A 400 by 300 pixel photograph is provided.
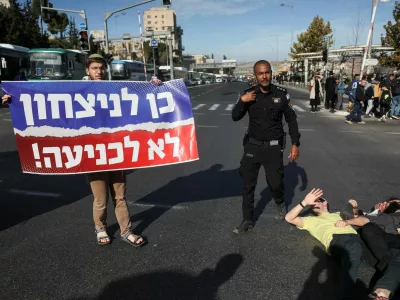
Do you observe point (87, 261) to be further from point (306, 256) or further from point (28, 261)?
Result: point (306, 256)

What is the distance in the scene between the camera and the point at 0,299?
99.8 inches

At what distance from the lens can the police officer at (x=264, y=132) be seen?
3475 mm

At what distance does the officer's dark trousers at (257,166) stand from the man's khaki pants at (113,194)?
1.37 metres

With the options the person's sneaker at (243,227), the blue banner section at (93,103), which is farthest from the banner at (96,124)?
the person's sneaker at (243,227)

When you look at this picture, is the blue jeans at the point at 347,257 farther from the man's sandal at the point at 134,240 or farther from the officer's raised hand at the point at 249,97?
the man's sandal at the point at 134,240

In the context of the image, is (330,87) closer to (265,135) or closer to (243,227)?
(265,135)

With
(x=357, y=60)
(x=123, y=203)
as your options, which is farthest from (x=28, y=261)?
(x=357, y=60)

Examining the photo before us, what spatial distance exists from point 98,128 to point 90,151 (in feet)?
0.86

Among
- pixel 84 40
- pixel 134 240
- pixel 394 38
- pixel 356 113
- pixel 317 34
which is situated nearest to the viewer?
pixel 134 240

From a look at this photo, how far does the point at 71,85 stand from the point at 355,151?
690 centimetres

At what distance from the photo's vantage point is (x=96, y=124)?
340cm

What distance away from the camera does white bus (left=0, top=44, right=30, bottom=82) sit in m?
23.7

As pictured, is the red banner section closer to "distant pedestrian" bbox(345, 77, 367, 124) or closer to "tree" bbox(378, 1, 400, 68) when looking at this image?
"distant pedestrian" bbox(345, 77, 367, 124)

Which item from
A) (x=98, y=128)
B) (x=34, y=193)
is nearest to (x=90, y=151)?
(x=98, y=128)
